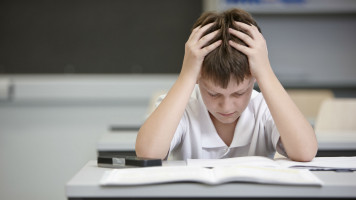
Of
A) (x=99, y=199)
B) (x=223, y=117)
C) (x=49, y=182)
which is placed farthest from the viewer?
(x=49, y=182)

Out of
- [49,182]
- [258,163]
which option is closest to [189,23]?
[49,182]

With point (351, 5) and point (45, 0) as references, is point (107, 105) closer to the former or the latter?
point (45, 0)

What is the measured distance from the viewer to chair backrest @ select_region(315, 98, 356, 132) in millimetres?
2521

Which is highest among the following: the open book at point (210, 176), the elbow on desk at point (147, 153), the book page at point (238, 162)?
the open book at point (210, 176)

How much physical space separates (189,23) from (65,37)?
1.02 m

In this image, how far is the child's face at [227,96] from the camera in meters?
1.36

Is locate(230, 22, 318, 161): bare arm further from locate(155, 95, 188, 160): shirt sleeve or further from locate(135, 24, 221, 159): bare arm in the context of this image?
locate(155, 95, 188, 160): shirt sleeve

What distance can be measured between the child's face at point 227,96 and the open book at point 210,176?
29 cm

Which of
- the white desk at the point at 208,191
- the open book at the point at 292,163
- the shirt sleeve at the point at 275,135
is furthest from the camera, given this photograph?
the shirt sleeve at the point at 275,135

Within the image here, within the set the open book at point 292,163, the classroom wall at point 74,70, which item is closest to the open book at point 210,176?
the open book at point 292,163

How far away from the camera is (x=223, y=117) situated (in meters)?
1.43

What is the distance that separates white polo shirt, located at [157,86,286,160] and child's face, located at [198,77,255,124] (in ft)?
0.40

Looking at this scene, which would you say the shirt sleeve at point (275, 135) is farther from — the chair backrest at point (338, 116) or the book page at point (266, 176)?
the chair backrest at point (338, 116)

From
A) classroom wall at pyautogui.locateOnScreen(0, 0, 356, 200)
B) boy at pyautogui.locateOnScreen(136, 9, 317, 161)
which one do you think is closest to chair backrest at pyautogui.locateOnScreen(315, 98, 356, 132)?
boy at pyautogui.locateOnScreen(136, 9, 317, 161)
